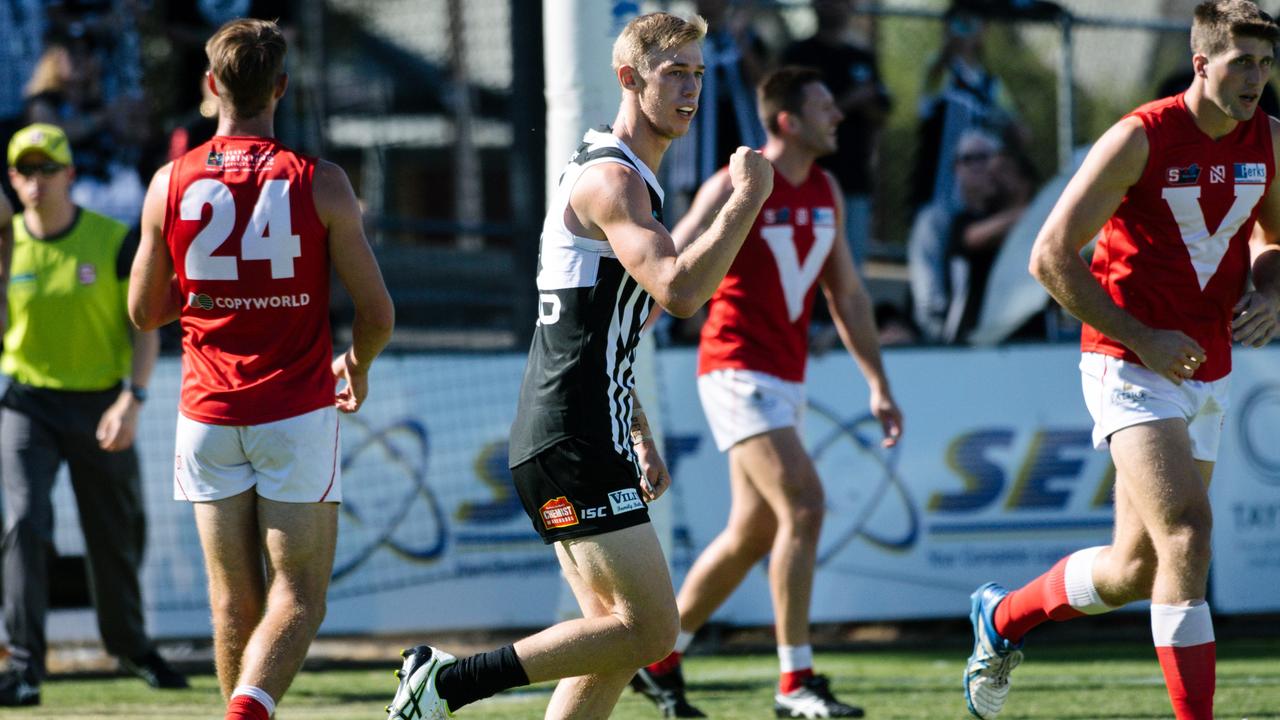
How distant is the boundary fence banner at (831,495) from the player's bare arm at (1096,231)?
3748 millimetres

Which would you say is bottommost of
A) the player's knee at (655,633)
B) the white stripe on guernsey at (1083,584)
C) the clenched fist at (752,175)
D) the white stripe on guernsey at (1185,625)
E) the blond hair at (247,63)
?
the white stripe on guernsey at (1083,584)

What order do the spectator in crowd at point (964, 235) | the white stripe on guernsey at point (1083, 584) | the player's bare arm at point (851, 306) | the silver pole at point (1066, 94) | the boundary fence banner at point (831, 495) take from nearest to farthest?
the white stripe on guernsey at point (1083, 584) < the player's bare arm at point (851, 306) < the boundary fence banner at point (831, 495) < the spectator in crowd at point (964, 235) < the silver pole at point (1066, 94)

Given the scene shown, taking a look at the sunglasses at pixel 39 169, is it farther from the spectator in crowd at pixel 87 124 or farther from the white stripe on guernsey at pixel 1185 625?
the white stripe on guernsey at pixel 1185 625

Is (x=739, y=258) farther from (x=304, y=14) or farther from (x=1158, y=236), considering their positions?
(x=304, y=14)

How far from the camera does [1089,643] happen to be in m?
8.55

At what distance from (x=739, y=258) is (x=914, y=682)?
7.16ft

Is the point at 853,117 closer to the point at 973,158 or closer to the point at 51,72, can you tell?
the point at 973,158

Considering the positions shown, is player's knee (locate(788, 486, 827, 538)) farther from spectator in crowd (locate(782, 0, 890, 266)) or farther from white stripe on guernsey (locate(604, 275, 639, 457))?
spectator in crowd (locate(782, 0, 890, 266))

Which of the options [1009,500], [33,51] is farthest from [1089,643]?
[33,51]

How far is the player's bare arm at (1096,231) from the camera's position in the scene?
4.76 m

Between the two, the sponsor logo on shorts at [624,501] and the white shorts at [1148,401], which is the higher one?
the white shorts at [1148,401]

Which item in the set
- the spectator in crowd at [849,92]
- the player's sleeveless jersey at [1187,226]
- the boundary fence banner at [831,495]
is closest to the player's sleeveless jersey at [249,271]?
the player's sleeveless jersey at [1187,226]

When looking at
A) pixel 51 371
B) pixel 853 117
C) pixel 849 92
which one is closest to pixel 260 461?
pixel 51 371

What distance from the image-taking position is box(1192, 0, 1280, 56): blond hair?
4.76m
